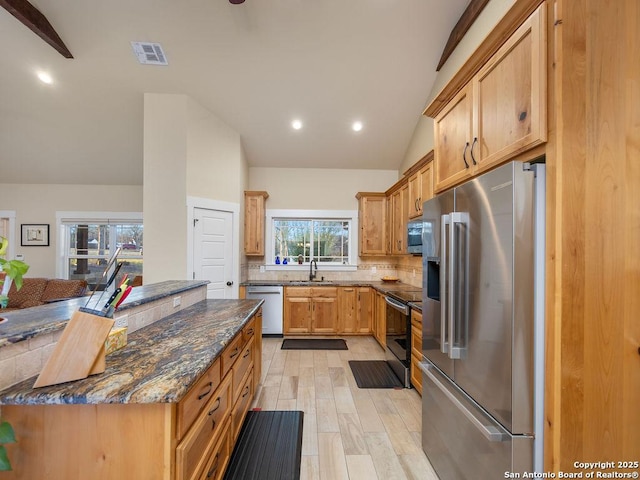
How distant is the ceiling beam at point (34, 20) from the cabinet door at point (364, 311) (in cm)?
495

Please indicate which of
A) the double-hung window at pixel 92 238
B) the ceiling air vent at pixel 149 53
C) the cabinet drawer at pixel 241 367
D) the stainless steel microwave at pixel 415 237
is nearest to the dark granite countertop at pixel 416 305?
the stainless steel microwave at pixel 415 237

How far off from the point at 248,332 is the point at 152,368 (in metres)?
1.20

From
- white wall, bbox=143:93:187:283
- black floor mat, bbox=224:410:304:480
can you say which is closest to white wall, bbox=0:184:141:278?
white wall, bbox=143:93:187:283

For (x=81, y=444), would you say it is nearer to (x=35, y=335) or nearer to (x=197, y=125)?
(x=35, y=335)

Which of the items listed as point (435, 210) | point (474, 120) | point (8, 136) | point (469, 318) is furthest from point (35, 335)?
point (8, 136)

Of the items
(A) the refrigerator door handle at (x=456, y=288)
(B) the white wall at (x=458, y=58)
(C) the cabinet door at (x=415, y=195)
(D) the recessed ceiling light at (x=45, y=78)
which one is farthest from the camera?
(D) the recessed ceiling light at (x=45, y=78)

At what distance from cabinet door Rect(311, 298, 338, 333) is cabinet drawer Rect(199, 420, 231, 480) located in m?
3.00

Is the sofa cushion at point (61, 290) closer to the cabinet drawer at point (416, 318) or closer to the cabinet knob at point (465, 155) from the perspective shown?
the cabinet drawer at point (416, 318)

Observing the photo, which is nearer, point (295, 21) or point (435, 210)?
point (435, 210)

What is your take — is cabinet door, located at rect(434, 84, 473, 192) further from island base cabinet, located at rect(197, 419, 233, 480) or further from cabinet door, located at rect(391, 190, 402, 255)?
cabinet door, located at rect(391, 190, 402, 255)

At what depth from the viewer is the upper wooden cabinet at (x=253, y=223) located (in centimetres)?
482

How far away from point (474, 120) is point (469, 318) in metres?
1.08

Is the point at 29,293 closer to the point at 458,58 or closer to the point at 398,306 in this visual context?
the point at 398,306

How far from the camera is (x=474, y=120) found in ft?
5.23
